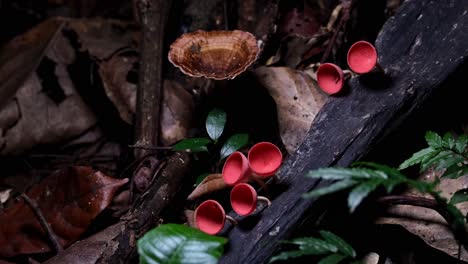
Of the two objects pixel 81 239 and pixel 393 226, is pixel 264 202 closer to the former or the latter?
pixel 393 226

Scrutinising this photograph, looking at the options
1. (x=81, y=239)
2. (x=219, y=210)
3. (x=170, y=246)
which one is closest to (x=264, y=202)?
(x=219, y=210)

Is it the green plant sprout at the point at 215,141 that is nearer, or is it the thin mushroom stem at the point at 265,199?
the thin mushroom stem at the point at 265,199

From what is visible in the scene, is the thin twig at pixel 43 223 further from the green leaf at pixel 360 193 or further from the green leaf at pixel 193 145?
the green leaf at pixel 360 193

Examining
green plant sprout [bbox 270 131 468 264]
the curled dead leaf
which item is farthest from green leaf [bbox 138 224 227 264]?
the curled dead leaf

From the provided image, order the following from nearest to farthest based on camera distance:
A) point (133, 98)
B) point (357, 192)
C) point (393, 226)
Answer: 1. point (357, 192)
2. point (393, 226)
3. point (133, 98)

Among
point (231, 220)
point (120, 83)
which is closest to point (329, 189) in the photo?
point (231, 220)

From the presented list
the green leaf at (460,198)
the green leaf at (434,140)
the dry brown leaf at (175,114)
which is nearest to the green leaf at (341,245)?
the green leaf at (460,198)

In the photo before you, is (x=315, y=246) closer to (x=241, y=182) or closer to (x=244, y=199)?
(x=244, y=199)
